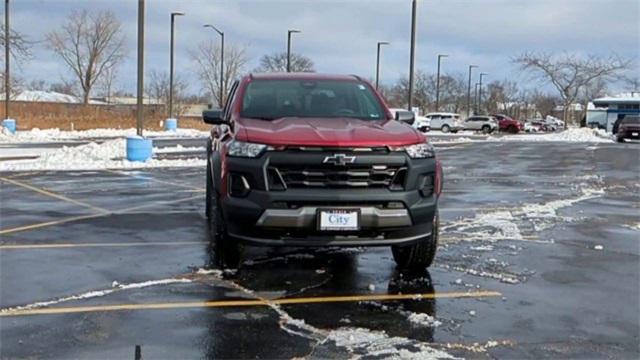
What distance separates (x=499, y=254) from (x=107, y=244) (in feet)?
14.1

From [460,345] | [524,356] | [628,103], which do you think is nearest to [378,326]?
[460,345]

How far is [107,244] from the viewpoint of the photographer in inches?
305

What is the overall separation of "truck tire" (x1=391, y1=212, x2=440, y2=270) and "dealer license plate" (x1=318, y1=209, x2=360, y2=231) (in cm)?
87

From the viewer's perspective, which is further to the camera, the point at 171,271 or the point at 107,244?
the point at 107,244

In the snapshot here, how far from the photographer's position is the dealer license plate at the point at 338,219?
5.57 m

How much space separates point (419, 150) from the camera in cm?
591

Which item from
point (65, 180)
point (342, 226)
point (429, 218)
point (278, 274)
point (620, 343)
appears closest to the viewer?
point (620, 343)

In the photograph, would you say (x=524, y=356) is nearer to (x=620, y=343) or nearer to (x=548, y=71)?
(x=620, y=343)

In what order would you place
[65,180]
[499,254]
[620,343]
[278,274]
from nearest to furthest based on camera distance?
1. [620,343]
2. [278,274]
3. [499,254]
4. [65,180]

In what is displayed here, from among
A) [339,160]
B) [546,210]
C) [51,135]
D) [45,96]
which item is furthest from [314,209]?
[45,96]

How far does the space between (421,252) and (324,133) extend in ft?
5.02

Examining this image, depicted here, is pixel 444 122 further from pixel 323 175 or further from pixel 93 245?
pixel 323 175

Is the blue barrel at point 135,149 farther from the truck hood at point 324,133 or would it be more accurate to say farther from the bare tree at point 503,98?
the bare tree at point 503,98

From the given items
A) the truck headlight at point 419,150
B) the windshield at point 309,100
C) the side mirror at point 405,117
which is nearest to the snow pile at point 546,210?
the side mirror at point 405,117
